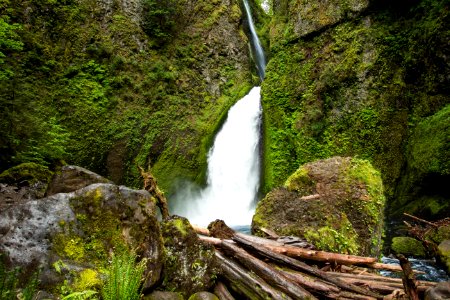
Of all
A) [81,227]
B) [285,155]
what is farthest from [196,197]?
[81,227]

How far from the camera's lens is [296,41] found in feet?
50.4

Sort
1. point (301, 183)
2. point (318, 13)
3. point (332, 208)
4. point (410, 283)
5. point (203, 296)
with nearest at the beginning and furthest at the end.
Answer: point (203, 296) → point (410, 283) → point (332, 208) → point (301, 183) → point (318, 13)

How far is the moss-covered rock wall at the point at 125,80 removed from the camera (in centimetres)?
1408

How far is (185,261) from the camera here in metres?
3.64

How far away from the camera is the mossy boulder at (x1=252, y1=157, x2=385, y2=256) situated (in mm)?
5747

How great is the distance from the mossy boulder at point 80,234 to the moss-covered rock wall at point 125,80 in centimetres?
906

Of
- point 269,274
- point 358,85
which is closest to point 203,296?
point 269,274

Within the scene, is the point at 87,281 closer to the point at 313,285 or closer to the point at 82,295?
the point at 82,295

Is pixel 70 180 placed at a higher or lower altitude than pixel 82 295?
higher

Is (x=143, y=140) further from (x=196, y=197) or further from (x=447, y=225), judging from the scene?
(x=447, y=225)

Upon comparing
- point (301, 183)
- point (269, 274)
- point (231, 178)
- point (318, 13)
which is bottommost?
point (269, 274)

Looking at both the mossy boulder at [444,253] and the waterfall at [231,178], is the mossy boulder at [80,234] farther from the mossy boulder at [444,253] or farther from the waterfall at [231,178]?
the waterfall at [231,178]

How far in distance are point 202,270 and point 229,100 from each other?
1407 cm

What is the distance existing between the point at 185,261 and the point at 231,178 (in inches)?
415
